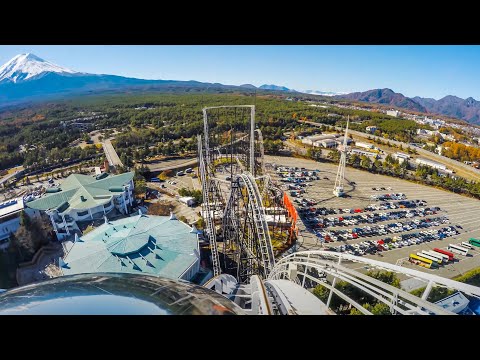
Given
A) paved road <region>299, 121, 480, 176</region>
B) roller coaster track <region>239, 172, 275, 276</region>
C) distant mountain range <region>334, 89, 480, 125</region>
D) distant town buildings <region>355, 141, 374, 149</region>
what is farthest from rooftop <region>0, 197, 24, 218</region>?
distant mountain range <region>334, 89, 480, 125</region>

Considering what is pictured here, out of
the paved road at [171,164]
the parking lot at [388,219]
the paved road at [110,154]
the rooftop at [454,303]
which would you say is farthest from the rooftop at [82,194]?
the rooftop at [454,303]

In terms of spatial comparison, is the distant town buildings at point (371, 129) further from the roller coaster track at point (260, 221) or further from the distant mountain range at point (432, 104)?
the distant mountain range at point (432, 104)

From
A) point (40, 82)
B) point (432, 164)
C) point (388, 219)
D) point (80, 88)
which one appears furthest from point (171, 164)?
point (80, 88)

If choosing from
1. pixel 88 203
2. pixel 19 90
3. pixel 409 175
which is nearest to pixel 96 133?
pixel 19 90

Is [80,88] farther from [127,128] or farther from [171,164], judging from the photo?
[171,164]

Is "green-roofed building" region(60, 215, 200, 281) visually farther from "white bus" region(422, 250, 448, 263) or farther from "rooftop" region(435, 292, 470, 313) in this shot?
"white bus" region(422, 250, 448, 263)
